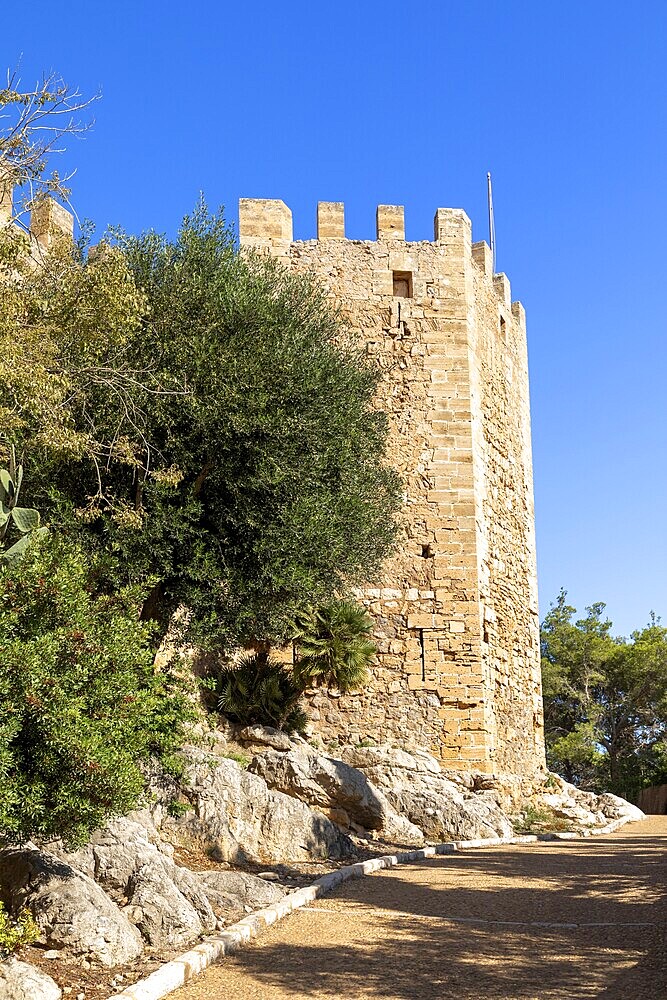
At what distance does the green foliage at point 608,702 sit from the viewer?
3647cm

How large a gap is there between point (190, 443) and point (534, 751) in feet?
39.0

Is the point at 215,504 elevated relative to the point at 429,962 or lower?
elevated

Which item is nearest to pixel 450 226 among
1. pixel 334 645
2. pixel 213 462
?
pixel 334 645

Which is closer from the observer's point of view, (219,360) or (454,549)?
(219,360)

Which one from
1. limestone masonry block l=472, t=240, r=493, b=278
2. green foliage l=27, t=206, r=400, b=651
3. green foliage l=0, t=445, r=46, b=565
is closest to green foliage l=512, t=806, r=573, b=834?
green foliage l=27, t=206, r=400, b=651

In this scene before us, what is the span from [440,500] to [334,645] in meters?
3.55

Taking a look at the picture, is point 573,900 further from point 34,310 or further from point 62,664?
point 34,310

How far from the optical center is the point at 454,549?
1798cm

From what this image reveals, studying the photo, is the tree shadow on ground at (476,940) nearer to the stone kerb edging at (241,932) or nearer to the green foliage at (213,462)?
the stone kerb edging at (241,932)

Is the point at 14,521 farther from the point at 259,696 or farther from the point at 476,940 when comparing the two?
the point at 259,696

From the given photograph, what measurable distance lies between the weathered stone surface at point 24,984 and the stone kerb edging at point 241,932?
14.5 inches

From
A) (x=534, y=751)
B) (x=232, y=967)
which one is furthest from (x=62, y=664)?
(x=534, y=751)

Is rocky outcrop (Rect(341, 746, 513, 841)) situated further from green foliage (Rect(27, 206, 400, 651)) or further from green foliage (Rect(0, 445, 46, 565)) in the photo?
green foliage (Rect(0, 445, 46, 565))

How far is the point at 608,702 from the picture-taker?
3812cm
